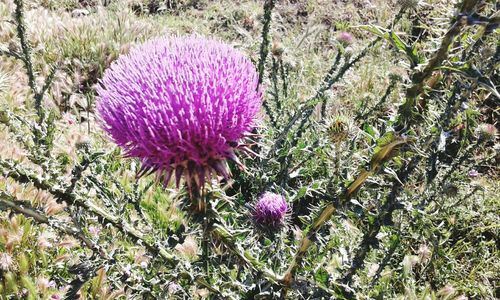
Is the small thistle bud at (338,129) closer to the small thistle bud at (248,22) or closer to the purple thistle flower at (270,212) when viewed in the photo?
the purple thistle flower at (270,212)

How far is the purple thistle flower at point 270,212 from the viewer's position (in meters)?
2.52

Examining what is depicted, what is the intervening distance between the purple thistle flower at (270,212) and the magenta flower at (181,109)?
0.62 m

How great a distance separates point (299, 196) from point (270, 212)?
20 cm

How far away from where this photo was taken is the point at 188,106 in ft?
6.05

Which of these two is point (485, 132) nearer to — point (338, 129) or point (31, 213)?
point (338, 129)

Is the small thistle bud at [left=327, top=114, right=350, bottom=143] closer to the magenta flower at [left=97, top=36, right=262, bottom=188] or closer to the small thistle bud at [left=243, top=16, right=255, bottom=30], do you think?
the magenta flower at [left=97, top=36, right=262, bottom=188]

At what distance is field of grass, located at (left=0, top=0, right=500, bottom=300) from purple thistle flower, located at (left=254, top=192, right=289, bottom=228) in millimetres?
37

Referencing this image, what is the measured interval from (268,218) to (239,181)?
128 centimetres

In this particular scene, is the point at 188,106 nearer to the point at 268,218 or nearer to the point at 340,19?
the point at 268,218

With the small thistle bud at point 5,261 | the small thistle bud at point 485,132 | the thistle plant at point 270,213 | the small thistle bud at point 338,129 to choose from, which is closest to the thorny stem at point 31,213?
the thistle plant at point 270,213

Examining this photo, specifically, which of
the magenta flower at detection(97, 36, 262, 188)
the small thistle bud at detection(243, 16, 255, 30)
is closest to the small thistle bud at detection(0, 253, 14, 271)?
the magenta flower at detection(97, 36, 262, 188)

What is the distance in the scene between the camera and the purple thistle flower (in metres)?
2.52

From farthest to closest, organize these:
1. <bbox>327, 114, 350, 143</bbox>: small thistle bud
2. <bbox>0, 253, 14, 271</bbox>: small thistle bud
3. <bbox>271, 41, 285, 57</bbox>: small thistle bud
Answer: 1. <bbox>271, 41, 285, 57</bbox>: small thistle bud
2. <bbox>0, 253, 14, 271</bbox>: small thistle bud
3. <bbox>327, 114, 350, 143</bbox>: small thistle bud

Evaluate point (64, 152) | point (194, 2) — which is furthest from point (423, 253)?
point (194, 2)
